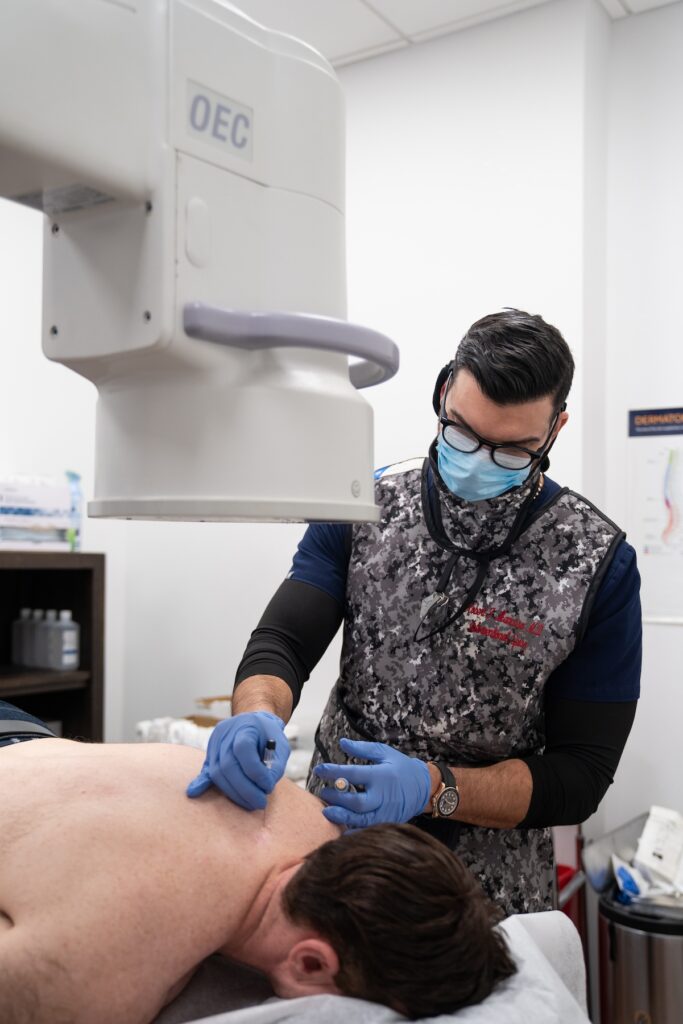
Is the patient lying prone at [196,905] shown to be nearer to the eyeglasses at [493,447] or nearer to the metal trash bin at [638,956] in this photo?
the eyeglasses at [493,447]

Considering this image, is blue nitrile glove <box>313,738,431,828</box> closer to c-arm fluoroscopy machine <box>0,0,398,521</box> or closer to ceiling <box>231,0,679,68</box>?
c-arm fluoroscopy machine <box>0,0,398,521</box>

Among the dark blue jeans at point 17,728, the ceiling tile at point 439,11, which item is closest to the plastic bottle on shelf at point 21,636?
the dark blue jeans at point 17,728

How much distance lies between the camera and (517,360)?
4.58 feet

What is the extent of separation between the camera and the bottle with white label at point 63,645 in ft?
9.62

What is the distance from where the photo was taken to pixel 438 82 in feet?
9.70

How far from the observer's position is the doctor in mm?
1439

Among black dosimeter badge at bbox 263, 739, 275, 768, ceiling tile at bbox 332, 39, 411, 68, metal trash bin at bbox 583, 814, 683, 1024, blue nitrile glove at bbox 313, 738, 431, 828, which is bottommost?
metal trash bin at bbox 583, 814, 683, 1024

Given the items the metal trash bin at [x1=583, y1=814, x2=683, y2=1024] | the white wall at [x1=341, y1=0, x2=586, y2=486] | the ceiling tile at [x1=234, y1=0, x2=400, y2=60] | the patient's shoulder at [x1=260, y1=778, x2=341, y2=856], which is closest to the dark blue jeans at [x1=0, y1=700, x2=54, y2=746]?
the patient's shoulder at [x1=260, y1=778, x2=341, y2=856]

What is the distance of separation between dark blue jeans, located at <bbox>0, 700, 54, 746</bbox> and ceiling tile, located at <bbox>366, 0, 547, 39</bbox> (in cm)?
222

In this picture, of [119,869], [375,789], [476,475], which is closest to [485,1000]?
[375,789]

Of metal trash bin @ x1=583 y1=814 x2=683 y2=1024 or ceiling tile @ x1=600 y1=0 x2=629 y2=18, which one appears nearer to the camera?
metal trash bin @ x1=583 y1=814 x2=683 y2=1024

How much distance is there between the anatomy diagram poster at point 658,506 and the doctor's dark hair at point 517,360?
1.37 metres

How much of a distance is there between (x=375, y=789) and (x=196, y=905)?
0.27 m

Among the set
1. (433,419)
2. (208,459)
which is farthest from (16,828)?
(433,419)
